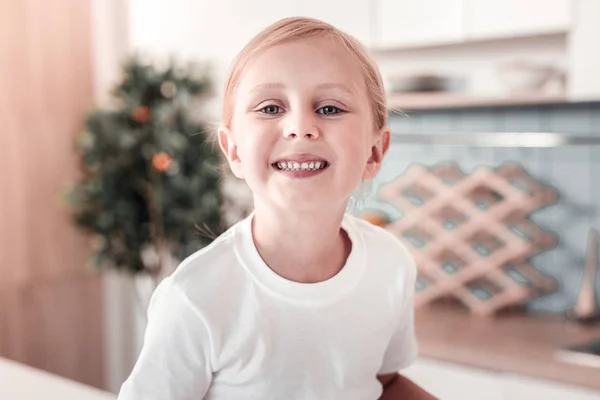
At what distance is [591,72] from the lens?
6.28 feet

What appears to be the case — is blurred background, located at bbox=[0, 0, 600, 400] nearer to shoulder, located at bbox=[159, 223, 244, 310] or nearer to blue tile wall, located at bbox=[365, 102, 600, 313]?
blue tile wall, located at bbox=[365, 102, 600, 313]

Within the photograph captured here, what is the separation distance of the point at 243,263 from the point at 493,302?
1761 mm

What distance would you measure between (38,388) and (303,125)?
481 millimetres

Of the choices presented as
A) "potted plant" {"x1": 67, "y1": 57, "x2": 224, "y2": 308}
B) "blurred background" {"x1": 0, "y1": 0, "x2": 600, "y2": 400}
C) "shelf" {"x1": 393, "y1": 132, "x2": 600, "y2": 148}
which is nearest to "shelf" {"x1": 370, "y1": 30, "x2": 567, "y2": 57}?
"blurred background" {"x1": 0, "y1": 0, "x2": 600, "y2": 400}

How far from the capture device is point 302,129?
1.81 feet

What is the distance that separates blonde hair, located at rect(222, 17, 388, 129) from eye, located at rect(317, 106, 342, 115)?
51mm

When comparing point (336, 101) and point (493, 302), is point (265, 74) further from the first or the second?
point (493, 302)

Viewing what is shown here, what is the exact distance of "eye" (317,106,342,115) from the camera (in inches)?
22.7

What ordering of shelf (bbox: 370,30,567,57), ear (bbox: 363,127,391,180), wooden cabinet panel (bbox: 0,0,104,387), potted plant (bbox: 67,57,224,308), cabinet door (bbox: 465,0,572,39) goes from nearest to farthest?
ear (bbox: 363,127,391,180)
cabinet door (bbox: 465,0,572,39)
shelf (bbox: 370,30,567,57)
potted plant (bbox: 67,57,224,308)
wooden cabinet panel (bbox: 0,0,104,387)

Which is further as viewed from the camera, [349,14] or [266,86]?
[349,14]

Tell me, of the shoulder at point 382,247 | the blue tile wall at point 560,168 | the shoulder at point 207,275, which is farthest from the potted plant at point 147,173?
the shoulder at point 207,275

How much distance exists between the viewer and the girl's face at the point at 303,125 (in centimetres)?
56

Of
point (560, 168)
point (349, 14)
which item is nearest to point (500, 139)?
point (560, 168)

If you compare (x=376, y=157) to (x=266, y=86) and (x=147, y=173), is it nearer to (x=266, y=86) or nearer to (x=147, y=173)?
(x=266, y=86)
